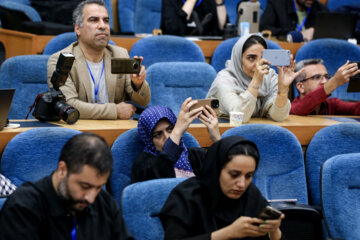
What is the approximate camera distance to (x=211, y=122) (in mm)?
2438

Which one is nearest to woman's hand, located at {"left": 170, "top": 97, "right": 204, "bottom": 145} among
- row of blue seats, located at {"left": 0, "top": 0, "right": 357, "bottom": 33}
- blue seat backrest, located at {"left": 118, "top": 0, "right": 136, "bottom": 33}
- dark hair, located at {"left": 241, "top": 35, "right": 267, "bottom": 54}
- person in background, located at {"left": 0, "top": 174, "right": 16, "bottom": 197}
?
person in background, located at {"left": 0, "top": 174, "right": 16, "bottom": 197}

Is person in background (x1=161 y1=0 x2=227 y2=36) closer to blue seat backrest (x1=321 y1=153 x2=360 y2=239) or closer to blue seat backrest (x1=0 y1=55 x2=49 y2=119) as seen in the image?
blue seat backrest (x1=0 y1=55 x2=49 y2=119)

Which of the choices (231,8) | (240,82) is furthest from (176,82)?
(231,8)

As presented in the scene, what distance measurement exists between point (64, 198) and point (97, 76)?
1488mm

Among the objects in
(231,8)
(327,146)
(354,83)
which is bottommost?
(327,146)

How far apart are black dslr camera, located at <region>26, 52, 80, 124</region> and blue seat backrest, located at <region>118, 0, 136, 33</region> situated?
7.87 ft

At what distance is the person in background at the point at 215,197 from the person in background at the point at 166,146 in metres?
A: 0.30

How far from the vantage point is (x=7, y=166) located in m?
2.11

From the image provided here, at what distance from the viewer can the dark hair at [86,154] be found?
1.56m

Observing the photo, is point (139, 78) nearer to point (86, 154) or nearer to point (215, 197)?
point (215, 197)

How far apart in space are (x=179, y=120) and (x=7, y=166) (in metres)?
0.68

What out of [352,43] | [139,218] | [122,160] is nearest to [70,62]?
[122,160]

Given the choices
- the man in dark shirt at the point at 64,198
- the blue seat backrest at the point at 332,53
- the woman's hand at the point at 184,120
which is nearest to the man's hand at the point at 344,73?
the woman's hand at the point at 184,120

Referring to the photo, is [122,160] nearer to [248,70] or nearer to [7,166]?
[7,166]
